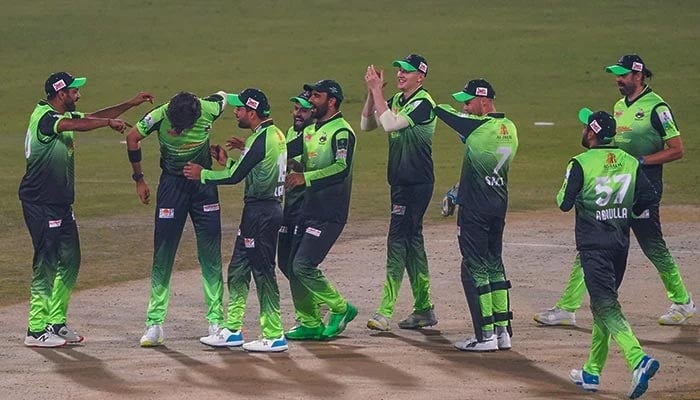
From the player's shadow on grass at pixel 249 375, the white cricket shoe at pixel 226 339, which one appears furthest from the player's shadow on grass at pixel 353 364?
the white cricket shoe at pixel 226 339

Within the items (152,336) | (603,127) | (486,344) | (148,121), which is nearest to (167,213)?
(148,121)

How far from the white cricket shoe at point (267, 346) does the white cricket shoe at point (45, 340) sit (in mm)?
1737

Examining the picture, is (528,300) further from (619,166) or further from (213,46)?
(213,46)

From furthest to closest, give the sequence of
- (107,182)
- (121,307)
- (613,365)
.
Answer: (107,182)
(121,307)
(613,365)

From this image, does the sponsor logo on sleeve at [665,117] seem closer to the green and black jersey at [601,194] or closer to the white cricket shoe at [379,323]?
the green and black jersey at [601,194]

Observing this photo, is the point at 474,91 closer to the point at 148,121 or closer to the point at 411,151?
the point at 411,151

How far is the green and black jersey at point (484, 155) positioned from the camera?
14047 millimetres

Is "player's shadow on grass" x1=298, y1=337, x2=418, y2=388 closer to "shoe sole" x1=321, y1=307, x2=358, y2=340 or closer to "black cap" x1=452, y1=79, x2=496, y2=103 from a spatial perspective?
"shoe sole" x1=321, y1=307, x2=358, y2=340

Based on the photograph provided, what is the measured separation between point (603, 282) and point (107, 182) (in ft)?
49.5

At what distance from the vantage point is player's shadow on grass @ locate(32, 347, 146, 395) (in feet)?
41.5

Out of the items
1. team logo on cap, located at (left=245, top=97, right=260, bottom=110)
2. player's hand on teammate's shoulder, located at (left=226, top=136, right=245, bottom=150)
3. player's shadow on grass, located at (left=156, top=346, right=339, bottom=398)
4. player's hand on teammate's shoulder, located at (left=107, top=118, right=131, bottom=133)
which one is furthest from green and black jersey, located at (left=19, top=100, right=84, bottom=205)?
player's shadow on grass, located at (left=156, top=346, right=339, bottom=398)

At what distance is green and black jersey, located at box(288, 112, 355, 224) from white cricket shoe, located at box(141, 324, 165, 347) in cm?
175

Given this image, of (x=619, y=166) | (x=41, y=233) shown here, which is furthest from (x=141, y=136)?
(x=619, y=166)

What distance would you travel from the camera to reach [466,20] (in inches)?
Result: 1845
